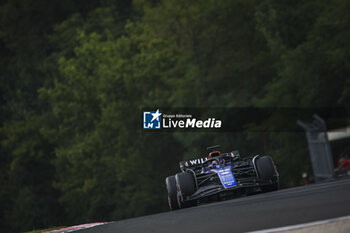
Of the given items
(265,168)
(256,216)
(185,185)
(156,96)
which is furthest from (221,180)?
(156,96)

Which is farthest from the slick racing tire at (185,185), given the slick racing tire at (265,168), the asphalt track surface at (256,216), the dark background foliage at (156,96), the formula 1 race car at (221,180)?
the dark background foliage at (156,96)

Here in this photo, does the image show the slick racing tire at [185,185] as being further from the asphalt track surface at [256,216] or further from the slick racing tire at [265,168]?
the asphalt track surface at [256,216]

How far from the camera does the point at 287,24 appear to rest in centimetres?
3900

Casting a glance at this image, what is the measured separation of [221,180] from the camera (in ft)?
42.7

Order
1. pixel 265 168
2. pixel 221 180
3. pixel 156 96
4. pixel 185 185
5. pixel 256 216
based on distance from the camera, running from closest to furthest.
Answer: pixel 256 216
pixel 221 180
pixel 185 185
pixel 265 168
pixel 156 96

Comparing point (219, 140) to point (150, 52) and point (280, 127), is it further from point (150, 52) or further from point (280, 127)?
point (150, 52)

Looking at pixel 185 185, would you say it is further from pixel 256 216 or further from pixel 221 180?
pixel 256 216

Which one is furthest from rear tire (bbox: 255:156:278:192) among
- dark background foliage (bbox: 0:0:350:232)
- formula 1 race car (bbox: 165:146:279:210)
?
dark background foliage (bbox: 0:0:350:232)

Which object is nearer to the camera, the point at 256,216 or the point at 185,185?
the point at 256,216

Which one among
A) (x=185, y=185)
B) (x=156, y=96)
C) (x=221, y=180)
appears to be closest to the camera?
(x=221, y=180)

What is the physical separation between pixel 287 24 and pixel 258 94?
6046 mm

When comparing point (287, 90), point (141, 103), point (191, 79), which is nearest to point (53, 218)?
point (141, 103)

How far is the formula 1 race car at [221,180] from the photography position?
13.1 m

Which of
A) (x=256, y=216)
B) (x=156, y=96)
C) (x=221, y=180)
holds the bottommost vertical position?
(x=256, y=216)
